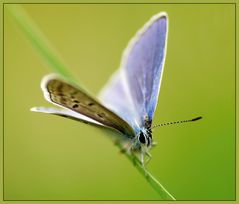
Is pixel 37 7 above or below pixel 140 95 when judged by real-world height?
above

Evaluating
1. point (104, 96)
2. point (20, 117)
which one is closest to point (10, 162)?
point (20, 117)

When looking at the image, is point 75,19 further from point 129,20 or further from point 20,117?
point 20,117

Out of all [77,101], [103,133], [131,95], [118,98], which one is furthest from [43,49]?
[118,98]

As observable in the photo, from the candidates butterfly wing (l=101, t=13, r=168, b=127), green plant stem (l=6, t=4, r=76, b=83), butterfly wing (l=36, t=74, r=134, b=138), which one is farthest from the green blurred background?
green plant stem (l=6, t=4, r=76, b=83)

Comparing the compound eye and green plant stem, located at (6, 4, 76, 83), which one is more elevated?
green plant stem, located at (6, 4, 76, 83)

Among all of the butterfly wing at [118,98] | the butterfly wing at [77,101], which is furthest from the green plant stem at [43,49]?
the butterfly wing at [118,98]

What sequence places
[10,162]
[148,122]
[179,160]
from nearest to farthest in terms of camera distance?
[148,122] → [179,160] → [10,162]

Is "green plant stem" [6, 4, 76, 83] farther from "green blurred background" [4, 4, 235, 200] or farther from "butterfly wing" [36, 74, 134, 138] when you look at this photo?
"green blurred background" [4, 4, 235, 200]
